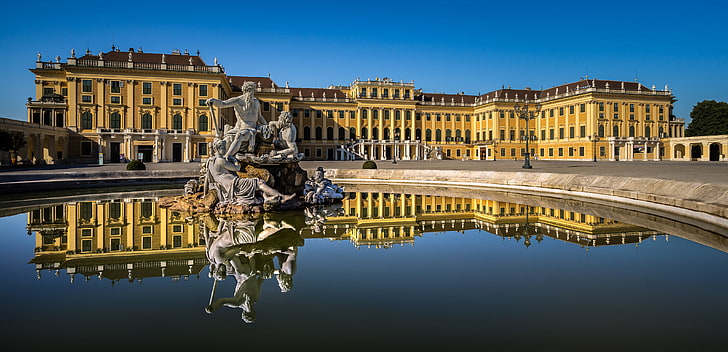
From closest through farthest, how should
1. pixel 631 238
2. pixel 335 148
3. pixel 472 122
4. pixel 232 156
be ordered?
pixel 631 238
pixel 232 156
pixel 335 148
pixel 472 122

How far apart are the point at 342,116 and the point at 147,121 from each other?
26466 mm

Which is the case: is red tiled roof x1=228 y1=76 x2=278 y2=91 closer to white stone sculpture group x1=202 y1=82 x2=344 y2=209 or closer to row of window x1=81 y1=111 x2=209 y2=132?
row of window x1=81 y1=111 x2=209 y2=132

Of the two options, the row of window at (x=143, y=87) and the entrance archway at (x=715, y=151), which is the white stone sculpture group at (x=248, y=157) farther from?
the entrance archway at (x=715, y=151)

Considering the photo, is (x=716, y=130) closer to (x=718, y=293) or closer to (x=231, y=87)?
(x=231, y=87)

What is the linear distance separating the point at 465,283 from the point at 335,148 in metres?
56.3

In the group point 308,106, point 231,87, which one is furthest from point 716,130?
point 231,87

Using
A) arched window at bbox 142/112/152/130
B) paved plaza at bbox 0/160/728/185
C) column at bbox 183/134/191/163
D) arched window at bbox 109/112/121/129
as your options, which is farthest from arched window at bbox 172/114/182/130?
paved plaza at bbox 0/160/728/185

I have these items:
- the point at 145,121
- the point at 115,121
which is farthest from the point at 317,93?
the point at 115,121

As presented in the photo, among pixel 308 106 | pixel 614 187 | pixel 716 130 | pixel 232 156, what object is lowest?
pixel 614 187

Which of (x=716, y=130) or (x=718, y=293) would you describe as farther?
(x=716, y=130)

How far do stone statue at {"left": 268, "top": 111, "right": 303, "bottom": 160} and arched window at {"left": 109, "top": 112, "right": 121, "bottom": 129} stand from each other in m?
37.6

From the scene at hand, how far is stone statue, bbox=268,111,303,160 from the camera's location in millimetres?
11047

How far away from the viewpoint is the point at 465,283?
4.56 m

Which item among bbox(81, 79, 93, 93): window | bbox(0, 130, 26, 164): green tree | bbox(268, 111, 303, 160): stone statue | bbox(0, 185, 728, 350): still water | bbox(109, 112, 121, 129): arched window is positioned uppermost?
bbox(81, 79, 93, 93): window
